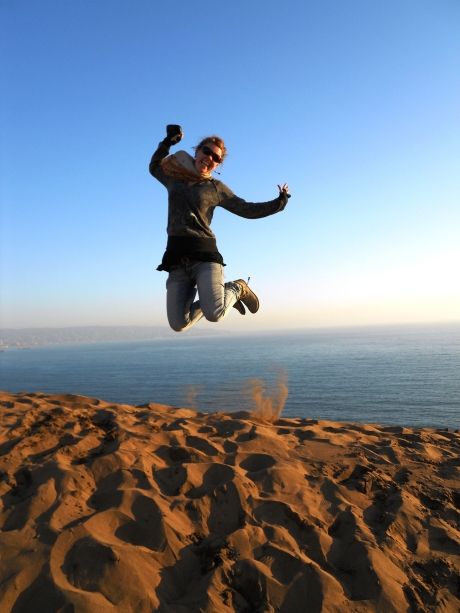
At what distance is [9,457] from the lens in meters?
4.08

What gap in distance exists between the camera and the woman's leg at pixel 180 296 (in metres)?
4.82

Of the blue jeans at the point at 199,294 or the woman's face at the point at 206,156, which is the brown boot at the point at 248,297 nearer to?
the blue jeans at the point at 199,294

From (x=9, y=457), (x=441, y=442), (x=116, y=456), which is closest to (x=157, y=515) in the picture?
(x=116, y=456)

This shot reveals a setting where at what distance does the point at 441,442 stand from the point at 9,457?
5472mm

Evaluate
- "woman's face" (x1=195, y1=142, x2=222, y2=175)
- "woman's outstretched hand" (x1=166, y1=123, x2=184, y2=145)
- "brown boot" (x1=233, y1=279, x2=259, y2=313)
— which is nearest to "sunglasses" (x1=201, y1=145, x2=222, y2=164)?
"woman's face" (x1=195, y1=142, x2=222, y2=175)

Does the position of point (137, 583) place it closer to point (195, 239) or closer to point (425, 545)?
point (425, 545)

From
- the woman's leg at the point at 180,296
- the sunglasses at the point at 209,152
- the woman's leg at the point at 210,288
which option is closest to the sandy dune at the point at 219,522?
the woman's leg at the point at 180,296

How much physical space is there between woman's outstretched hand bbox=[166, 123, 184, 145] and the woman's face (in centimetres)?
35

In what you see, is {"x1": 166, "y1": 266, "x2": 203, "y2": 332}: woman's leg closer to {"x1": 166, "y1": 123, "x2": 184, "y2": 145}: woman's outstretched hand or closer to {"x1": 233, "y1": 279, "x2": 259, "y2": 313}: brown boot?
{"x1": 233, "y1": 279, "x2": 259, "y2": 313}: brown boot

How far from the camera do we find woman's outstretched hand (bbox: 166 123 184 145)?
4.45 meters

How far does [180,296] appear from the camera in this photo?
4.88 meters

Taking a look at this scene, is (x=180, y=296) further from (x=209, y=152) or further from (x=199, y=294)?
(x=209, y=152)

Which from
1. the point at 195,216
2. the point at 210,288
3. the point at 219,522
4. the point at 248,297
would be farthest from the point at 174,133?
the point at 219,522

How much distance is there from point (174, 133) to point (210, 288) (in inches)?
70.0
